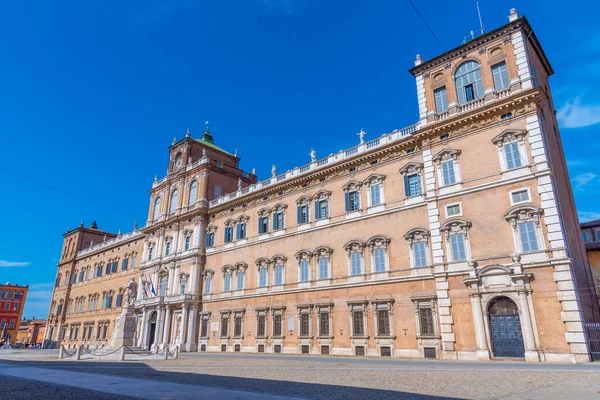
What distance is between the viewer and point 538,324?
1969cm

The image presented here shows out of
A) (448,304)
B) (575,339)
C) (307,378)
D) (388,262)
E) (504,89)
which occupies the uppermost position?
(504,89)

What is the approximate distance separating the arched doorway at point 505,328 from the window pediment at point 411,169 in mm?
9549

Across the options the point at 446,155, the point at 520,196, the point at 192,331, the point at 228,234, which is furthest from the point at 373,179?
the point at 192,331

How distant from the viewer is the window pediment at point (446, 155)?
25.0 meters

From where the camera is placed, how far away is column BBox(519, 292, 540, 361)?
63.3 ft

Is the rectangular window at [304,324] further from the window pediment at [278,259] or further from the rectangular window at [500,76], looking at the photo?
the rectangular window at [500,76]

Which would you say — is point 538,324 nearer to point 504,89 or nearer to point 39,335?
point 504,89

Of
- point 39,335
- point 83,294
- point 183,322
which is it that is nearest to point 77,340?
point 83,294

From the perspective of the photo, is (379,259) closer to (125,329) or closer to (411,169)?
(411,169)

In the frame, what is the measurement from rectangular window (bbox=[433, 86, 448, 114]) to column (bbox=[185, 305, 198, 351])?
28484mm

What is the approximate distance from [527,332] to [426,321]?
562 centimetres

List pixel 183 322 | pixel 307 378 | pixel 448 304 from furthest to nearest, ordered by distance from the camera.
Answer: pixel 183 322 < pixel 448 304 < pixel 307 378

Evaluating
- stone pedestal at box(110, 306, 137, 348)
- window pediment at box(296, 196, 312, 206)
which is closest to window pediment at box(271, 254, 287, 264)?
window pediment at box(296, 196, 312, 206)

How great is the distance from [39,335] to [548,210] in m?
109
